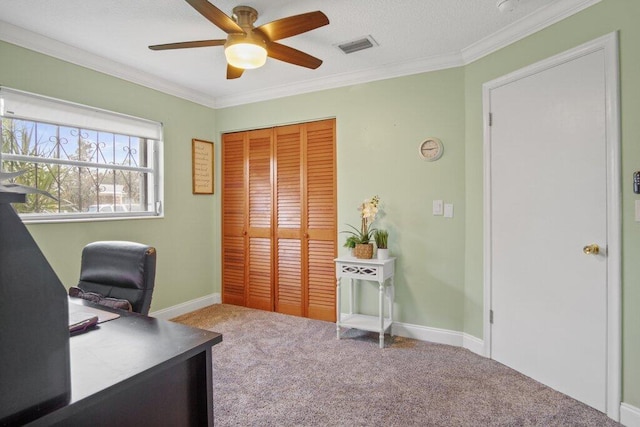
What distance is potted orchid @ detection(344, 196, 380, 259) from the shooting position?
9.87ft

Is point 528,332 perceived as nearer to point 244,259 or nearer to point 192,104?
point 244,259

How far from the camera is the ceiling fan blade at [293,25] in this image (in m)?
1.81

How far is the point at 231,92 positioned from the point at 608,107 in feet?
11.0

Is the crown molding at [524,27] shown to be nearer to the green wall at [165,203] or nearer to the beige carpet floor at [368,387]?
the beige carpet floor at [368,387]

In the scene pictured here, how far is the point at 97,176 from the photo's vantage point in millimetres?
3016

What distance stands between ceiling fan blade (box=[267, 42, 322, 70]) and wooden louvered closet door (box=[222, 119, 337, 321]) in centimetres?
111

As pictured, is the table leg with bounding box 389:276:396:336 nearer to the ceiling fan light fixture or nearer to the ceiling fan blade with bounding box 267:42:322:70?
the ceiling fan blade with bounding box 267:42:322:70

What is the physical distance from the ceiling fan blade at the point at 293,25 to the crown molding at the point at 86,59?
1.78 meters

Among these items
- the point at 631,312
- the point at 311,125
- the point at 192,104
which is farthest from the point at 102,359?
the point at 192,104

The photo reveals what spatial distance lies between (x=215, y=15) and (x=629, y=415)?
3.10m

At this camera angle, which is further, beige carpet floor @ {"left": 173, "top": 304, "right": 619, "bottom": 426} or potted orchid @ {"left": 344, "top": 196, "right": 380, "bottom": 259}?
potted orchid @ {"left": 344, "top": 196, "right": 380, "bottom": 259}

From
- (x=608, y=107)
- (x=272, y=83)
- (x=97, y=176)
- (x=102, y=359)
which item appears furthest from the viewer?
(x=272, y=83)

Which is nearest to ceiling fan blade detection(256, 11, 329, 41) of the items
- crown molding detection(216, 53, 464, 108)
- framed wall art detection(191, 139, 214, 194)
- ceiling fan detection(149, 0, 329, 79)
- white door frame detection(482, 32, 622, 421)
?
ceiling fan detection(149, 0, 329, 79)

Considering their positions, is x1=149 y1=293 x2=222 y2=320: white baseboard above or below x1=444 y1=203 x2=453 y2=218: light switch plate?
below
